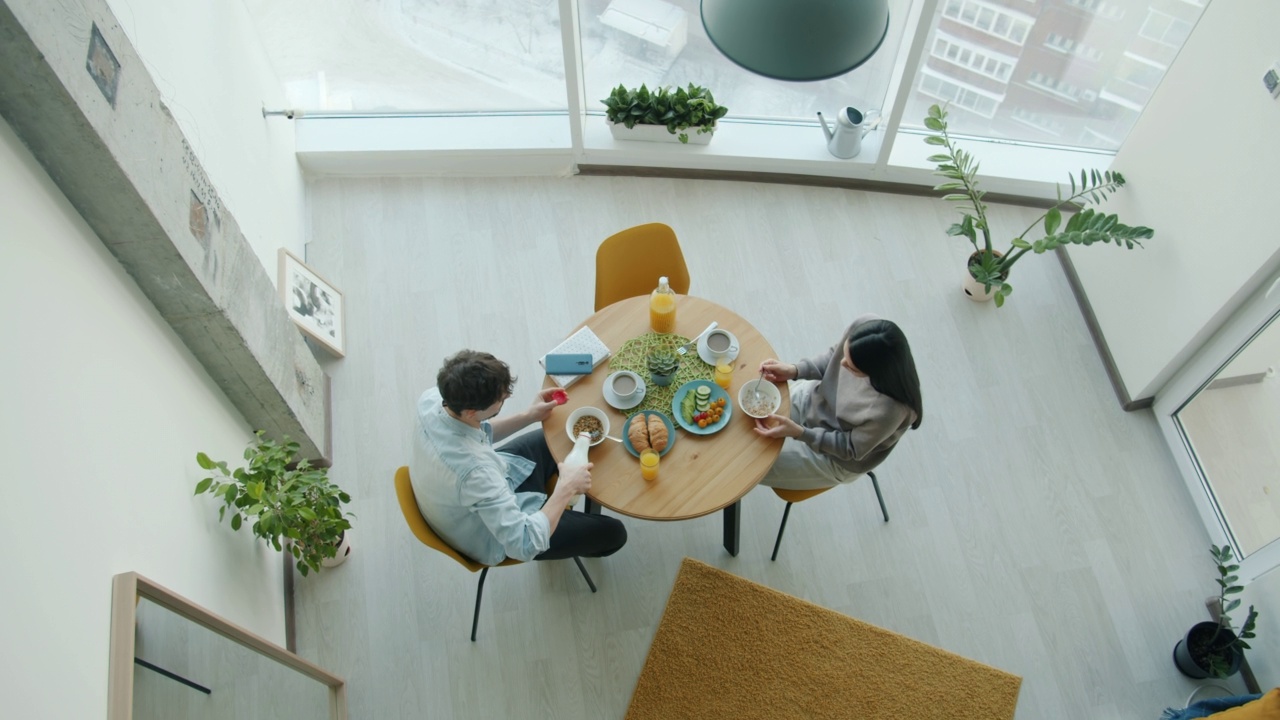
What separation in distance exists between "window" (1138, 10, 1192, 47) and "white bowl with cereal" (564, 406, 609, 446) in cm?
300

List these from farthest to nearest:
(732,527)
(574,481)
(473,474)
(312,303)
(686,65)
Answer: (686,65) → (312,303) → (732,527) → (574,481) → (473,474)

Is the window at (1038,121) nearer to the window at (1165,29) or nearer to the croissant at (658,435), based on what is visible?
the window at (1165,29)

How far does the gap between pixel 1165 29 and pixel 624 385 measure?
2910 mm

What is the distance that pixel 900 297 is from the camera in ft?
13.7

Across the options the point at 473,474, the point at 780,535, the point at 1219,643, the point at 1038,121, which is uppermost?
Answer: the point at 1038,121

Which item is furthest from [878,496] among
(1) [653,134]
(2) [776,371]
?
(1) [653,134]

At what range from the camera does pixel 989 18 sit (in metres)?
3.84

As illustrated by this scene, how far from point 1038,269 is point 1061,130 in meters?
0.73

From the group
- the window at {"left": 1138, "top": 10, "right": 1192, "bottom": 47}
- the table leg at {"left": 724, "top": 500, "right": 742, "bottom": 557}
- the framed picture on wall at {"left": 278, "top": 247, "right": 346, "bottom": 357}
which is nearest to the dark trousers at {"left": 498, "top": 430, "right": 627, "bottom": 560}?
the table leg at {"left": 724, "top": 500, "right": 742, "bottom": 557}

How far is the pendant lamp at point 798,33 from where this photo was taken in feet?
5.81

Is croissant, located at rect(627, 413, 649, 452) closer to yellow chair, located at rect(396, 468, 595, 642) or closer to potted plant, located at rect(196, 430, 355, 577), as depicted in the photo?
yellow chair, located at rect(396, 468, 595, 642)

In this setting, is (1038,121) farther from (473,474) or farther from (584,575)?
(473,474)

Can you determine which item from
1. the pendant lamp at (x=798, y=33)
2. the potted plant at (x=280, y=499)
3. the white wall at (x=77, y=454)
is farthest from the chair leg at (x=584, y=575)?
the pendant lamp at (x=798, y=33)

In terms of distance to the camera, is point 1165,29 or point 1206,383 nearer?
point 1206,383
